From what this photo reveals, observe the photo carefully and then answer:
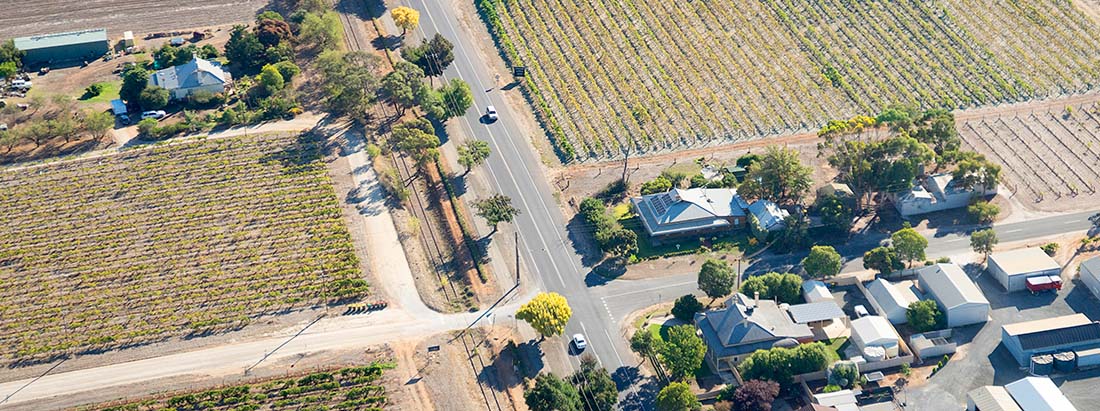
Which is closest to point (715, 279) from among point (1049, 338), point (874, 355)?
point (874, 355)

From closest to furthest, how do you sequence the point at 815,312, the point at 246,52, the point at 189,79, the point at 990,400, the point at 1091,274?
the point at 990,400 < the point at 815,312 < the point at 1091,274 < the point at 189,79 < the point at 246,52

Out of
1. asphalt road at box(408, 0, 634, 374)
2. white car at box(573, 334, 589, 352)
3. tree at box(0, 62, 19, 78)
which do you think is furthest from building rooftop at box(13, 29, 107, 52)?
white car at box(573, 334, 589, 352)

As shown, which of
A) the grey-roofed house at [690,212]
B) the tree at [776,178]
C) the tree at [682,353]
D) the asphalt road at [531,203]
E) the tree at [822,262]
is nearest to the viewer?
the tree at [682,353]

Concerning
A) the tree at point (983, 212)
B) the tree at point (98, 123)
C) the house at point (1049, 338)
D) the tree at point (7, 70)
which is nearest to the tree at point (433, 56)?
the tree at point (98, 123)

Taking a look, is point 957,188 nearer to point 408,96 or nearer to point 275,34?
point 408,96

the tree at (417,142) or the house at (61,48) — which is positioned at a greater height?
the house at (61,48)

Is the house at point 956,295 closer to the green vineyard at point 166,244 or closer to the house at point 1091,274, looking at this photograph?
the house at point 1091,274

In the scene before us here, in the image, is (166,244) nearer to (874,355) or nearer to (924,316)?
(874,355)
